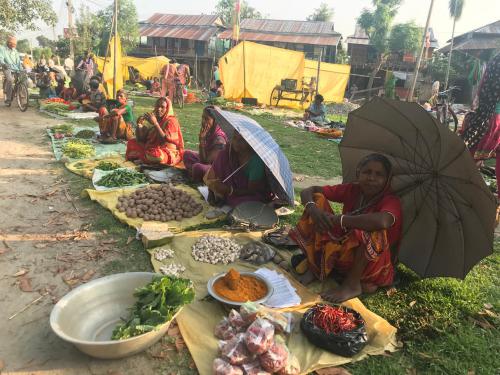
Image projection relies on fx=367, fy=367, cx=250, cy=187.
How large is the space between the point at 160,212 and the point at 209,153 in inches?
54.3

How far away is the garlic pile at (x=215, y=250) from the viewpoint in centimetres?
333

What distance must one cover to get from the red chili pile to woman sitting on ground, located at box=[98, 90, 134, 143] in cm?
611

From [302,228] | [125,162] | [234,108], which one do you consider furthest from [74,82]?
[302,228]

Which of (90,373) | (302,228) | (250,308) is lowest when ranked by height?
(90,373)

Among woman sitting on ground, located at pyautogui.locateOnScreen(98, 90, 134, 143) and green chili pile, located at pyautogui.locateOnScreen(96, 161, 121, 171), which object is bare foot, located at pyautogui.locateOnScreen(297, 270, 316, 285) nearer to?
green chili pile, located at pyautogui.locateOnScreen(96, 161, 121, 171)

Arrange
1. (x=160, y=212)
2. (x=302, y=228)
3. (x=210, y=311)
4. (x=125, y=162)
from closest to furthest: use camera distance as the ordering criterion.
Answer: (x=210, y=311) → (x=302, y=228) → (x=160, y=212) → (x=125, y=162)

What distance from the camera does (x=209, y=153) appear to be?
518 cm

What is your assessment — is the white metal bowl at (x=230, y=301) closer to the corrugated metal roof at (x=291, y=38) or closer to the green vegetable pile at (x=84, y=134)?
the green vegetable pile at (x=84, y=134)

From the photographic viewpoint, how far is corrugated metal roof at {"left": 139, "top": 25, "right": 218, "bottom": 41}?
31.1 metres

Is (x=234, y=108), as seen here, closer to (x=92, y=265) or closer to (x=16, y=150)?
(x=16, y=150)

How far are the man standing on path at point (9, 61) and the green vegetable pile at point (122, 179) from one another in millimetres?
6988

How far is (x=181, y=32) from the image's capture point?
32.2 metres

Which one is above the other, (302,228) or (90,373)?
(302,228)

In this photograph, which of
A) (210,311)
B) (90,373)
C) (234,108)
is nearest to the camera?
(90,373)
